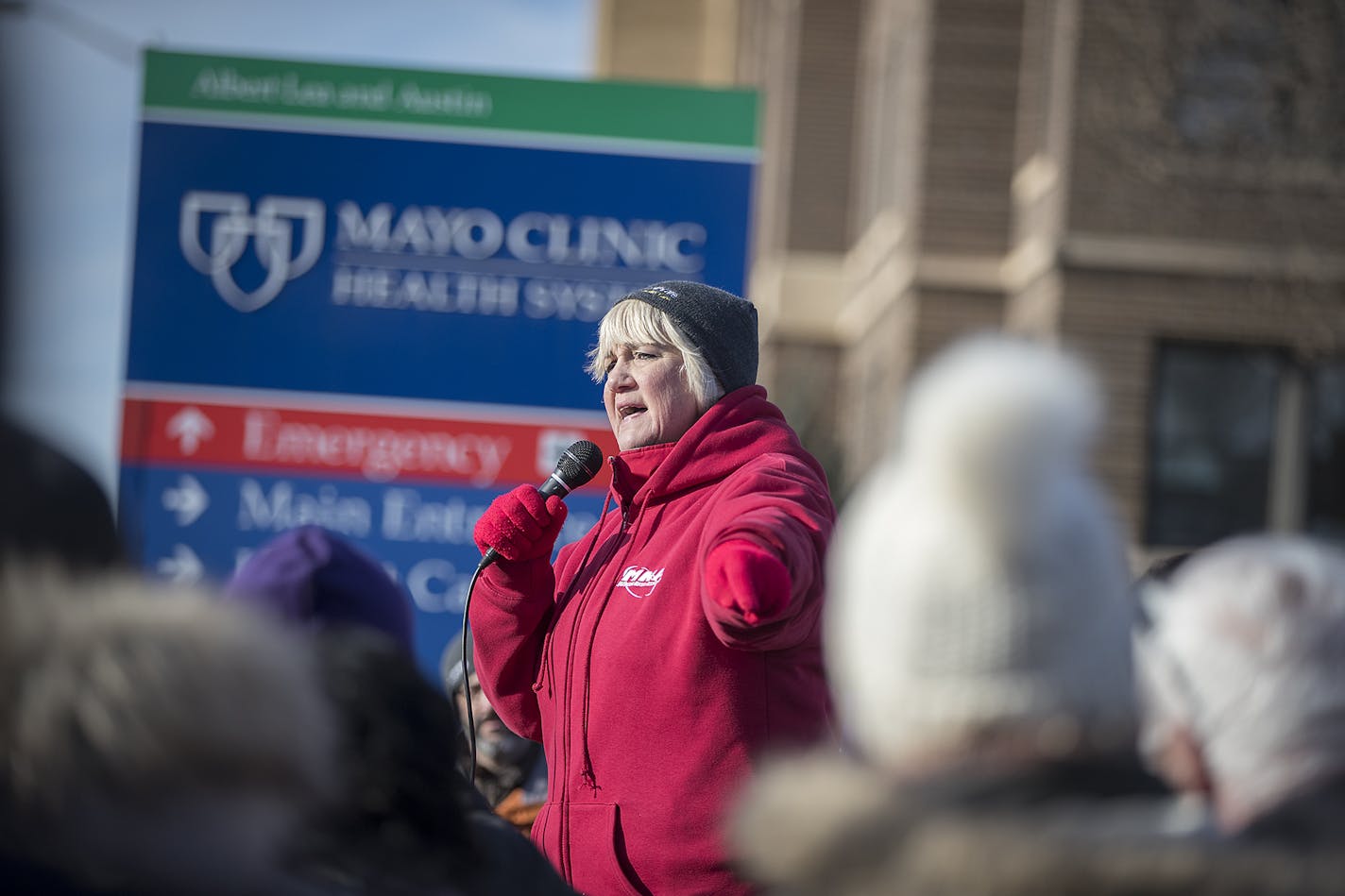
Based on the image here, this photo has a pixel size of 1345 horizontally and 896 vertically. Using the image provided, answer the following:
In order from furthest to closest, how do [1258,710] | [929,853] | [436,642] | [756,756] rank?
[436,642], [756,756], [1258,710], [929,853]

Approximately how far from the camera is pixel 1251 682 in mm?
1907

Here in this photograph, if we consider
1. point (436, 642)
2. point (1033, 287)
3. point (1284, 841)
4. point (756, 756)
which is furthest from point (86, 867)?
point (1033, 287)

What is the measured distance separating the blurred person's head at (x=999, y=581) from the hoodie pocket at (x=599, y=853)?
1.65m

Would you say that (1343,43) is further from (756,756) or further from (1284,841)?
(1284,841)

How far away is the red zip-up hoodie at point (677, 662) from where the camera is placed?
10.5 ft

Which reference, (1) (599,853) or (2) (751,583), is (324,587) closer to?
(2) (751,583)

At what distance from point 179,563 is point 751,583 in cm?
369

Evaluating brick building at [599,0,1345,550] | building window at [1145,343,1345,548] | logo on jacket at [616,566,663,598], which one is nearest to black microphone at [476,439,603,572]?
logo on jacket at [616,566,663,598]

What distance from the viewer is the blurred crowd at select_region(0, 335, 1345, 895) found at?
5.43 feet

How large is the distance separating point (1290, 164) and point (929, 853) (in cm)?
918

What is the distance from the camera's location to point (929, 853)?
1.62m

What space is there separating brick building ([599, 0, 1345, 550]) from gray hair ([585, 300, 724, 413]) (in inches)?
170

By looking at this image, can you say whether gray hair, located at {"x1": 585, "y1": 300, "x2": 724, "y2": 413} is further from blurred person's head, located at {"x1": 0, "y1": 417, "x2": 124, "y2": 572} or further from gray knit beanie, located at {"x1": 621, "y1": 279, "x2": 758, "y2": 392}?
blurred person's head, located at {"x1": 0, "y1": 417, "x2": 124, "y2": 572}

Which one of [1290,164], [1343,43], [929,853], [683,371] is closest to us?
[929,853]
